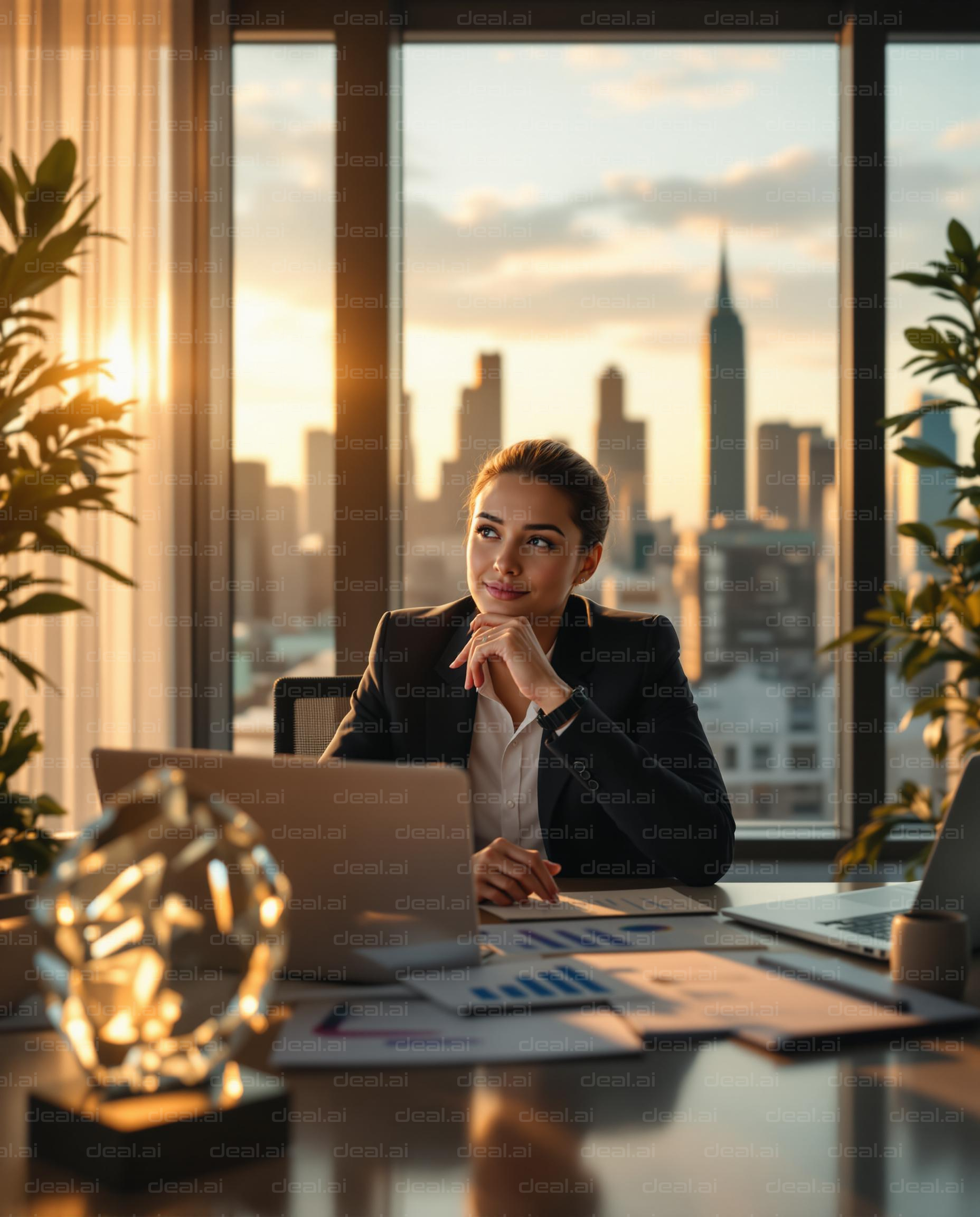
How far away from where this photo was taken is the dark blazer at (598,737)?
6.01 ft

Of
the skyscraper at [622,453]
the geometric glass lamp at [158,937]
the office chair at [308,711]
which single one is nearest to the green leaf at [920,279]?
the skyscraper at [622,453]

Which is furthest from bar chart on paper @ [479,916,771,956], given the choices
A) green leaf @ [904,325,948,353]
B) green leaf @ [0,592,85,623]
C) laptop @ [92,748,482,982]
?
green leaf @ [904,325,948,353]

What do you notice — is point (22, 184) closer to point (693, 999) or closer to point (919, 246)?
point (693, 999)

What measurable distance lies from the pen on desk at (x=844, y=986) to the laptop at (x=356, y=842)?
0.35 meters

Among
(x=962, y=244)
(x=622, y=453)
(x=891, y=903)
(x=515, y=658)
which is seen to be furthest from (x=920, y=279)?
(x=891, y=903)

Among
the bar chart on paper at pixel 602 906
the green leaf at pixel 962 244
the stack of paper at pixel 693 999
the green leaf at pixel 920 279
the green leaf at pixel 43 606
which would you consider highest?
the green leaf at pixel 962 244

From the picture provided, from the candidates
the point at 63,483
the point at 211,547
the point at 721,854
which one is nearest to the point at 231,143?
the point at 211,547

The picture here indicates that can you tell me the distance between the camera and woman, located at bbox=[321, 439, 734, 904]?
187 centimetres

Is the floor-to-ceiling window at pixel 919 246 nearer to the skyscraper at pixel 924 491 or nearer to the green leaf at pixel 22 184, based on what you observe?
the skyscraper at pixel 924 491

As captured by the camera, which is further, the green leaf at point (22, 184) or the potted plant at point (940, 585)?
the potted plant at point (940, 585)

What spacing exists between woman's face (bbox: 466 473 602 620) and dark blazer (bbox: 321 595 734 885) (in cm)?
9

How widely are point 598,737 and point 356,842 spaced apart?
821 mm

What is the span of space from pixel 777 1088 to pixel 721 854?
86 cm

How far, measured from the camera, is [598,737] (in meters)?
1.86
